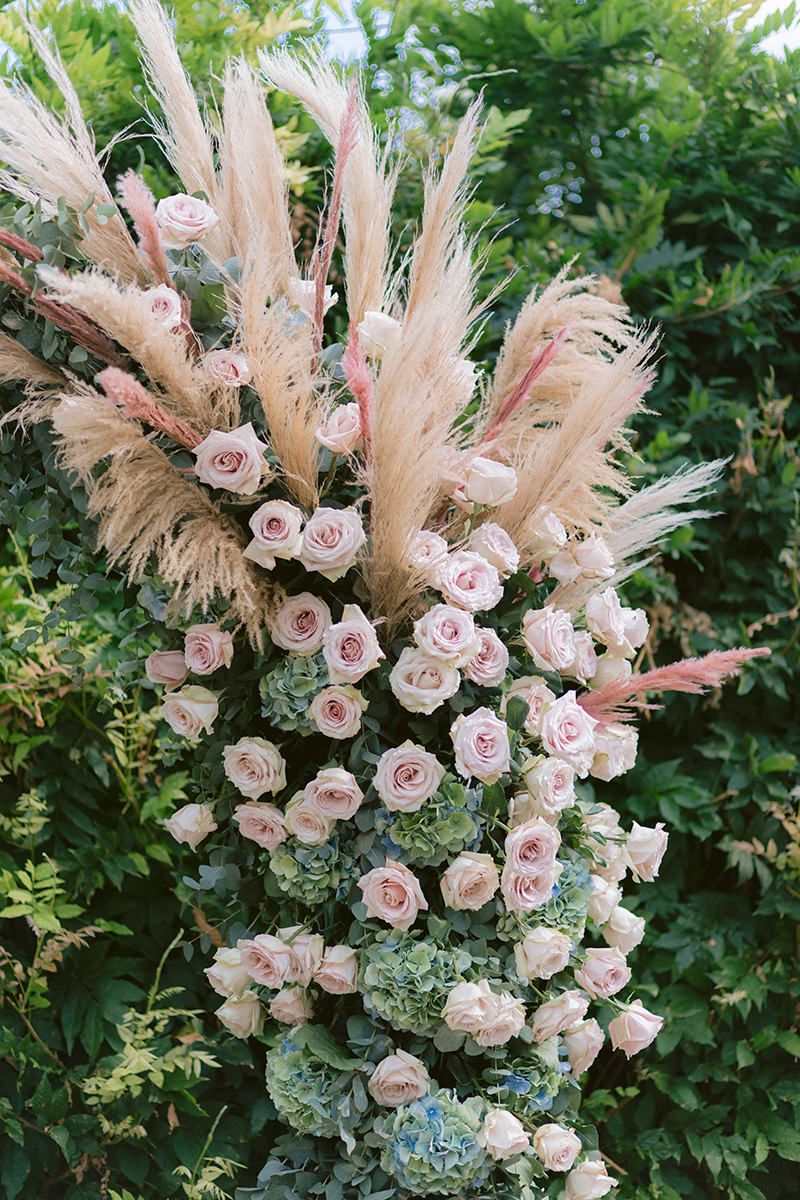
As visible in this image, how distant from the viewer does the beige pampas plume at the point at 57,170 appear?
1.46 m

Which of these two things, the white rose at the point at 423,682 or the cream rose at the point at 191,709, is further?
the cream rose at the point at 191,709

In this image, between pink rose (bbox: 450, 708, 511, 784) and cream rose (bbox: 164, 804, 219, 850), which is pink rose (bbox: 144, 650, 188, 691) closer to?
cream rose (bbox: 164, 804, 219, 850)

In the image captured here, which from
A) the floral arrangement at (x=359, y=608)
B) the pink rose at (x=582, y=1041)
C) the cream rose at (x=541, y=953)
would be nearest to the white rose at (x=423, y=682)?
the floral arrangement at (x=359, y=608)

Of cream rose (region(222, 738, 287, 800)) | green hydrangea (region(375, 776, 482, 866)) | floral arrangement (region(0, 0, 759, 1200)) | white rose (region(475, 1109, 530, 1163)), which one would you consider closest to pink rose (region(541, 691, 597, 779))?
floral arrangement (region(0, 0, 759, 1200))

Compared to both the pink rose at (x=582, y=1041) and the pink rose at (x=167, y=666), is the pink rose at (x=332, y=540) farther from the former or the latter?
the pink rose at (x=582, y=1041)

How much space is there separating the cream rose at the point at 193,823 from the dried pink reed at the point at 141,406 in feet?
1.71

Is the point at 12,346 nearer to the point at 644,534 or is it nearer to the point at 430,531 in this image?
the point at 430,531

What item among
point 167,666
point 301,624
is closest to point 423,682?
point 301,624

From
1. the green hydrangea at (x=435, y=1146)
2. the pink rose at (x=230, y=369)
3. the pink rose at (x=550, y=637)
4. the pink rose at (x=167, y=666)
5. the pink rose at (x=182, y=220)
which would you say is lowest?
the green hydrangea at (x=435, y=1146)

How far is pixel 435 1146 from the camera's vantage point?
1.38 m

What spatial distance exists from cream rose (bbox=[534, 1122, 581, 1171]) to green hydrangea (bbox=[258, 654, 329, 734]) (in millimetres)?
609

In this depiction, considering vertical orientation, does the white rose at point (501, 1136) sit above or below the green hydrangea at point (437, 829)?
below

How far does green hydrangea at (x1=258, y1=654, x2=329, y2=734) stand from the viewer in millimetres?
1441

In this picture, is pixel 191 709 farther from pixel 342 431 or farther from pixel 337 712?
pixel 342 431
